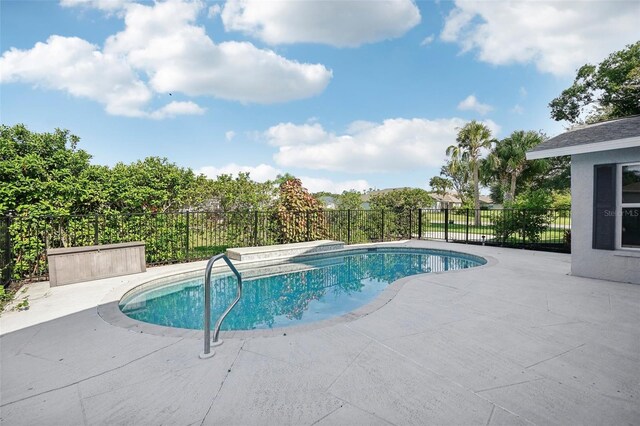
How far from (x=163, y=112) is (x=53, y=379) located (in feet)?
52.7

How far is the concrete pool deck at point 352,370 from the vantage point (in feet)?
7.16

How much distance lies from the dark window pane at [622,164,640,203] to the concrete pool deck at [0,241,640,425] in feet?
8.00

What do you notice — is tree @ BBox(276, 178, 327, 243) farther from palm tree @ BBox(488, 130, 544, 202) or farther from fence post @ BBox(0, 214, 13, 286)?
palm tree @ BBox(488, 130, 544, 202)

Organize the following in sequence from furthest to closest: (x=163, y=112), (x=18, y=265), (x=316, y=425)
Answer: (x=163, y=112), (x=18, y=265), (x=316, y=425)

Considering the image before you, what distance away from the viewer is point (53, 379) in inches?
105

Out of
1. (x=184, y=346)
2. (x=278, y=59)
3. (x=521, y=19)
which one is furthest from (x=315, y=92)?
(x=184, y=346)

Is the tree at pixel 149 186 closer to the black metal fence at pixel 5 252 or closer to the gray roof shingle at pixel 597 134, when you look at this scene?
the black metal fence at pixel 5 252

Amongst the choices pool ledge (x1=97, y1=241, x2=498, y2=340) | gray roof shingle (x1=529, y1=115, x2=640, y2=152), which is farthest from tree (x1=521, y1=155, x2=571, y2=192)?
pool ledge (x1=97, y1=241, x2=498, y2=340)

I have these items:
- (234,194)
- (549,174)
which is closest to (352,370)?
(234,194)

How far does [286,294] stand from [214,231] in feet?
13.8

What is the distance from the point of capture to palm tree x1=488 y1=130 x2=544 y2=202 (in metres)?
24.2

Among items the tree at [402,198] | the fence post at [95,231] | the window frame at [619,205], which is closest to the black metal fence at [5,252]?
the fence post at [95,231]

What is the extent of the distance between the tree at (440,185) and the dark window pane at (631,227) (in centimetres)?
4689

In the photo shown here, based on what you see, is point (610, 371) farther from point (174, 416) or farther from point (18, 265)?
point (18, 265)
